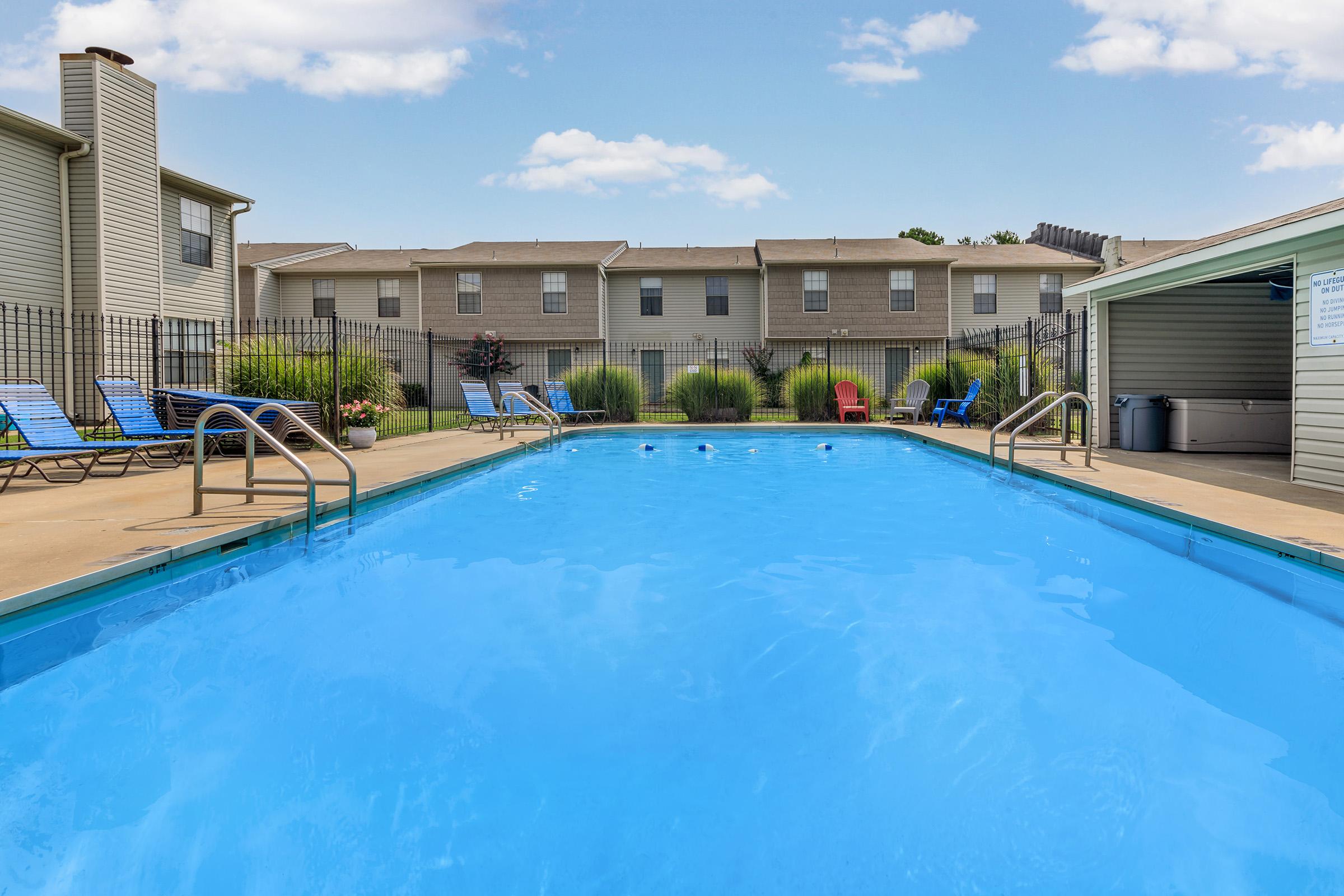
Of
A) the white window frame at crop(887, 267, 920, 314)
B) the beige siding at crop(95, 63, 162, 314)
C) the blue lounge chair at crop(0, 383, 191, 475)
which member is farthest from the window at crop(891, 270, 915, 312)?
the blue lounge chair at crop(0, 383, 191, 475)

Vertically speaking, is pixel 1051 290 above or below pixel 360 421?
above

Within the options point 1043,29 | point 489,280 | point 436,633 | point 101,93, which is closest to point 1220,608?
point 436,633

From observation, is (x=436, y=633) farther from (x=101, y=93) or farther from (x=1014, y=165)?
(x=1014, y=165)

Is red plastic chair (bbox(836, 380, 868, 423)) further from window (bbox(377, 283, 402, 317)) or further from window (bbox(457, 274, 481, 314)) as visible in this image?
window (bbox(377, 283, 402, 317))

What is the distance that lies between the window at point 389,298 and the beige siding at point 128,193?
12.6 metres

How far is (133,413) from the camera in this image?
8844 mm

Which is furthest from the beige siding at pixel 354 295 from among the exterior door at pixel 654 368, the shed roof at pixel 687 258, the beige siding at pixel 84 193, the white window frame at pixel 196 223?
the beige siding at pixel 84 193

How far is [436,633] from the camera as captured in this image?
4156mm

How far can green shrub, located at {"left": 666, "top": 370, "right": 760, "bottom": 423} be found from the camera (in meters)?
19.4

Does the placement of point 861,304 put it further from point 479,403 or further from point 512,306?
point 479,403

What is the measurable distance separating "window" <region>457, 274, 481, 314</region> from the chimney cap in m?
12.5

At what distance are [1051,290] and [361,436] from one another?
977 inches

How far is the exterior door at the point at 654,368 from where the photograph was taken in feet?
92.5

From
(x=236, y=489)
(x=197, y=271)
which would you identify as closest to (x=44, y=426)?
(x=236, y=489)
